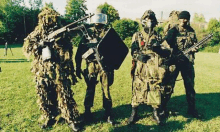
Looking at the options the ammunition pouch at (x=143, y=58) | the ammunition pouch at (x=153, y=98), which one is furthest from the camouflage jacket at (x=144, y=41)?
the ammunition pouch at (x=153, y=98)

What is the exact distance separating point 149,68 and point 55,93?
8.42 ft

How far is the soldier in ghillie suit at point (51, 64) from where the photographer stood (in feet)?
15.2

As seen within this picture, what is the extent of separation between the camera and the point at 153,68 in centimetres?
521

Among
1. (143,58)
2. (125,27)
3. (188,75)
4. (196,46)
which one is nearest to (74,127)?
(143,58)

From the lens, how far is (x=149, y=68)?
5223 mm

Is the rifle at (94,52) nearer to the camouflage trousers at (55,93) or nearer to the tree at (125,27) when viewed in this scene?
the camouflage trousers at (55,93)

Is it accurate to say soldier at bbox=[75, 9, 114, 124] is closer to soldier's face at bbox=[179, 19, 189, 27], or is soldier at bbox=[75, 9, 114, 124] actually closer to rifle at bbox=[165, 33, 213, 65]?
rifle at bbox=[165, 33, 213, 65]

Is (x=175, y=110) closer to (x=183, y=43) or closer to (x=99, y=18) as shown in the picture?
(x=183, y=43)

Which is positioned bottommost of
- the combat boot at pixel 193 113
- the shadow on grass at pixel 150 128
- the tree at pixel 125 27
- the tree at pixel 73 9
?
the shadow on grass at pixel 150 128

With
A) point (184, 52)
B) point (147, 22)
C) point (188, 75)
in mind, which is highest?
point (147, 22)

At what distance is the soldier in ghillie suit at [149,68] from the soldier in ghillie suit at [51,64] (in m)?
1.80

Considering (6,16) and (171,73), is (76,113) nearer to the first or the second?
(171,73)

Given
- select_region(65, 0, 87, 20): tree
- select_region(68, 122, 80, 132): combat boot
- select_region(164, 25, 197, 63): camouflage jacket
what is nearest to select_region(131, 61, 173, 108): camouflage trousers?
select_region(164, 25, 197, 63): camouflage jacket

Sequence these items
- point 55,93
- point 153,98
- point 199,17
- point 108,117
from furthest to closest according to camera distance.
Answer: point 199,17 → point 108,117 → point 153,98 → point 55,93
